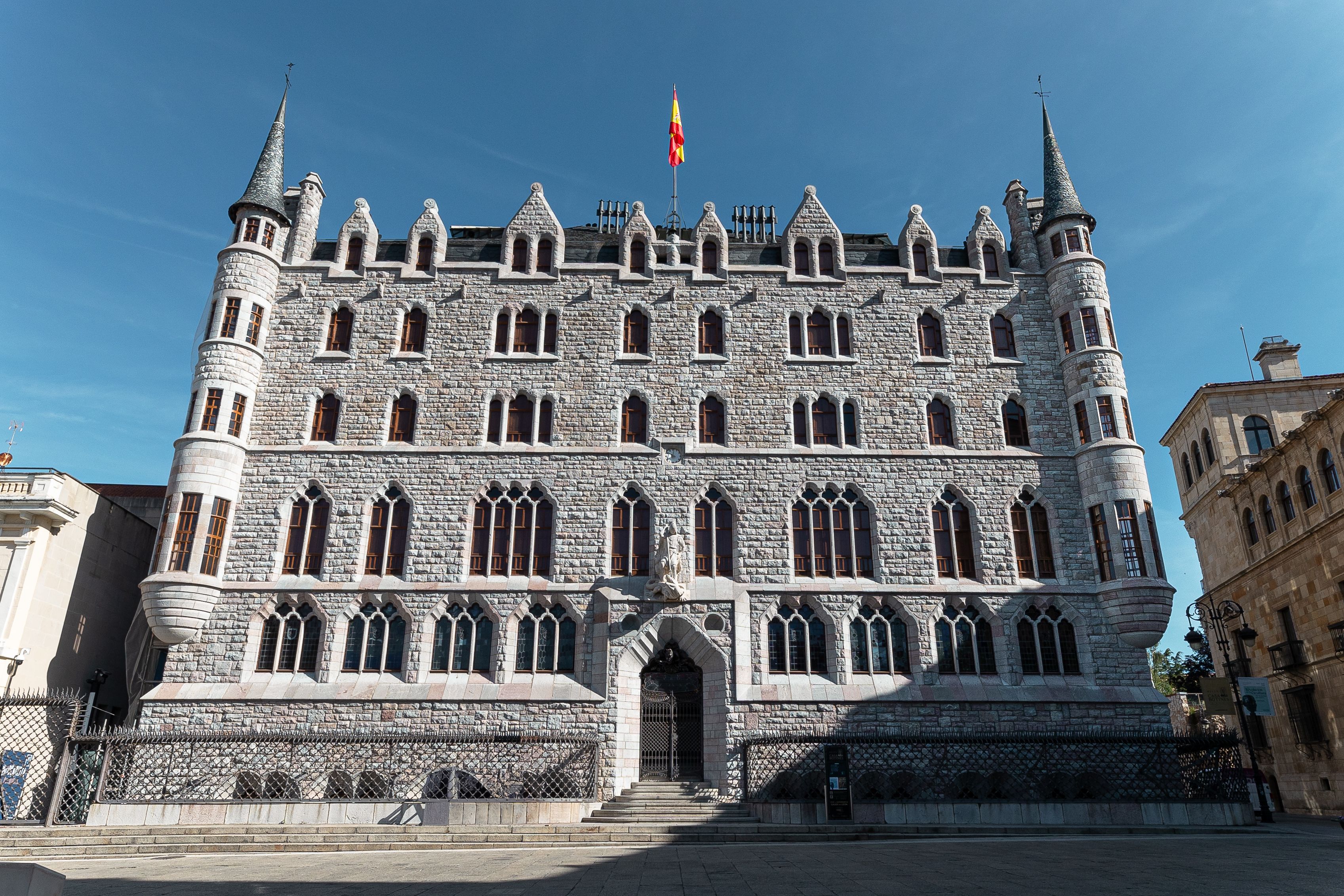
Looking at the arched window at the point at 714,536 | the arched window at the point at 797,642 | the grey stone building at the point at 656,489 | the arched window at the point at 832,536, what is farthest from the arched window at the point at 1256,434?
the arched window at the point at 714,536

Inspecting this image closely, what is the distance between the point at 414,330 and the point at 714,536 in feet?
35.9

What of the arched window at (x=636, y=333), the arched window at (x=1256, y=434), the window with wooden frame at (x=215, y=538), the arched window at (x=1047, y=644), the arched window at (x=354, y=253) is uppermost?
the arched window at (x=354, y=253)

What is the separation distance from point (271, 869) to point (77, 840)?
5.95 m

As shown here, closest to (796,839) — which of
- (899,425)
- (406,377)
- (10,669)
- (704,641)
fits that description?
(704,641)

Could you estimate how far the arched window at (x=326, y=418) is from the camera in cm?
2297

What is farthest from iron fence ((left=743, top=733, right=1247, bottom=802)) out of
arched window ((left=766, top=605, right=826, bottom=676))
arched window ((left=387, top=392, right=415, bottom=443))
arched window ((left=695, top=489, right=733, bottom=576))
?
arched window ((left=387, top=392, right=415, bottom=443))

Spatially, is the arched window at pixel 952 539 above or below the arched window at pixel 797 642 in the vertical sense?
above

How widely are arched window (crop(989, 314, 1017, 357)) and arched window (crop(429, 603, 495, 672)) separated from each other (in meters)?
16.7

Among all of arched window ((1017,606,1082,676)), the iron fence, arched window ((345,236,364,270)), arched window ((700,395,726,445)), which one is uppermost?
arched window ((345,236,364,270))

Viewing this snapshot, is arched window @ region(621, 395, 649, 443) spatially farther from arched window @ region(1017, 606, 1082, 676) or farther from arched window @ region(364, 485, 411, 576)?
arched window @ region(1017, 606, 1082, 676)

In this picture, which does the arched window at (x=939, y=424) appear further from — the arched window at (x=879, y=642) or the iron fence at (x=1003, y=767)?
the iron fence at (x=1003, y=767)

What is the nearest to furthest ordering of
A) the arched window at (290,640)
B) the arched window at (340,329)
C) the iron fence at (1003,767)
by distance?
the iron fence at (1003,767) → the arched window at (290,640) → the arched window at (340,329)

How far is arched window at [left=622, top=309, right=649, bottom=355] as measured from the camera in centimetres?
2419

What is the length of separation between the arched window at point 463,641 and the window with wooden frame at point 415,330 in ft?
26.0
